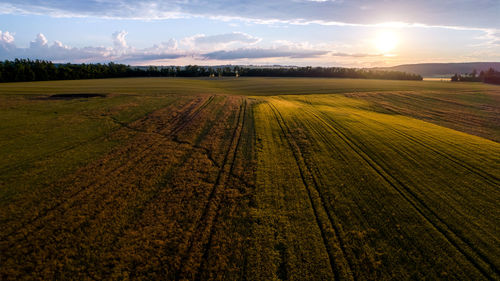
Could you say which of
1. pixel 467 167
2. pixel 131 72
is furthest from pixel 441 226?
pixel 131 72

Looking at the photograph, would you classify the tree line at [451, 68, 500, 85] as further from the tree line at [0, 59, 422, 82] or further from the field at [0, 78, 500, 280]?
the field at [0, 78, 500, 280]

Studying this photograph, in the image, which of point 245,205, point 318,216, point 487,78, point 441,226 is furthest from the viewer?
point 487,78

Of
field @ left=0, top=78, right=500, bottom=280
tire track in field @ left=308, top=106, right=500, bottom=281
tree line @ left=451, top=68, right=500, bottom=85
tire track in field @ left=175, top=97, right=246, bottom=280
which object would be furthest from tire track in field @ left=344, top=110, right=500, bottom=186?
tree line @ left=451, top=68, right=500, bottom=85

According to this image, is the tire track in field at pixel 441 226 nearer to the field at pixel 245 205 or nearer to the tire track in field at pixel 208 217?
the field at pixel 245 205

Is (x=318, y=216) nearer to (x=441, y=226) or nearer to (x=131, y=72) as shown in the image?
(x=441, y=226)

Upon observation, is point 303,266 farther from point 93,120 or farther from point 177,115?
point 93,120
